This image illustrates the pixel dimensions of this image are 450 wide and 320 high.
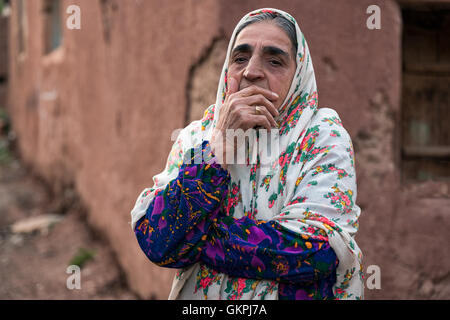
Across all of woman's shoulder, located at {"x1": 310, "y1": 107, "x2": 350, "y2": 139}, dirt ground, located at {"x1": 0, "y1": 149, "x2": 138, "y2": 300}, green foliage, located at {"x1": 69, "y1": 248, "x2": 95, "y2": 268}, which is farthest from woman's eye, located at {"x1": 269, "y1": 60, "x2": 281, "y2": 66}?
green foliage, located at {"x1": 69, "y1": 248, "x2": 95, "y2": 268}

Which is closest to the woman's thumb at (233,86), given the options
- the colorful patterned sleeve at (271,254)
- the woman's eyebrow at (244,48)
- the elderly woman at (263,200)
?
the elderly woman at (263,200)

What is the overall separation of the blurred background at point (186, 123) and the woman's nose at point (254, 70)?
109 centimetres

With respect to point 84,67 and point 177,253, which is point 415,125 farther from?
point 84,67

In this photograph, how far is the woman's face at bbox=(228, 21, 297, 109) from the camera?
150 cm

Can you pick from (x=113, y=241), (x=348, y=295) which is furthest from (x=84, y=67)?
(x=348, y=295)

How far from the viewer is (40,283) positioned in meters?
4.40

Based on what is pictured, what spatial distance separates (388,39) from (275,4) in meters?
0.71

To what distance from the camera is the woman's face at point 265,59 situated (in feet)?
Answer: 4.91

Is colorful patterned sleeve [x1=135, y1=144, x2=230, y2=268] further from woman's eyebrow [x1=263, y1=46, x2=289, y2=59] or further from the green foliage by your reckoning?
the green foliage

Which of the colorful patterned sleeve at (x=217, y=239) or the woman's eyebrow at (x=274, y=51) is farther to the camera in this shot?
the woman's eyebrow at (x=274, y=51)

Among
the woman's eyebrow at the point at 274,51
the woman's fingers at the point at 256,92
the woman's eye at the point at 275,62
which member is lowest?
the woman's fingers at the point at 256,92

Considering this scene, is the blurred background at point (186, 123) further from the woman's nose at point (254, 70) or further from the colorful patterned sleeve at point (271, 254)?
the colorful patterned sleeve at point (271, 254)

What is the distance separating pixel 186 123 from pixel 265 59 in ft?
4.73

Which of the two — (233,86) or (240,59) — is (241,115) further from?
(240,59)
